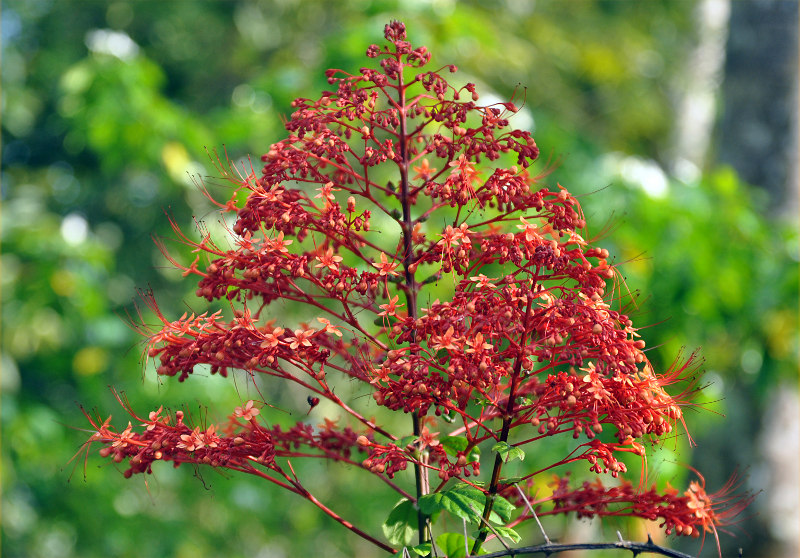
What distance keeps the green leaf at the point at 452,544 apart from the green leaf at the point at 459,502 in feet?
0.53

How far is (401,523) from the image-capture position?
1.80 m

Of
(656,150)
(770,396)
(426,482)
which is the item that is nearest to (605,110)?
(656,150)

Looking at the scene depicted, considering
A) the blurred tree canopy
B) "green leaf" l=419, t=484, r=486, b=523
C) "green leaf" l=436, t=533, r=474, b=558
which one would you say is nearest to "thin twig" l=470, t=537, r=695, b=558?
"green leaf" l=419, t=484, r=486, b=523

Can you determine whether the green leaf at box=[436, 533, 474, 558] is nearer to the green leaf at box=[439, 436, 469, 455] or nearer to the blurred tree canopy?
the green leaf at box=[439, 436, 469, 455]

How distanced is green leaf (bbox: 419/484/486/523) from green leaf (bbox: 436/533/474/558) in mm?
163

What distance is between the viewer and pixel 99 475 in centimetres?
721

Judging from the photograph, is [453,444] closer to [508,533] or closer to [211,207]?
[508,533]

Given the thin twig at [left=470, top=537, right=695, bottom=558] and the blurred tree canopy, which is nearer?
the thin twig at [left=470, top=537, right=695, bottom=558]

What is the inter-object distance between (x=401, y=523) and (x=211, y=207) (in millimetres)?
4242

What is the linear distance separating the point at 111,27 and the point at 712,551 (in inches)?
307

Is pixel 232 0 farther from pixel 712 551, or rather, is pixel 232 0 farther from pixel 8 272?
pixel 712 551

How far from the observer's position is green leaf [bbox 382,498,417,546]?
179cm

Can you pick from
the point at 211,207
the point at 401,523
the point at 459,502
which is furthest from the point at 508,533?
the point at 211,207

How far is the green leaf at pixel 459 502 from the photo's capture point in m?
1.54
